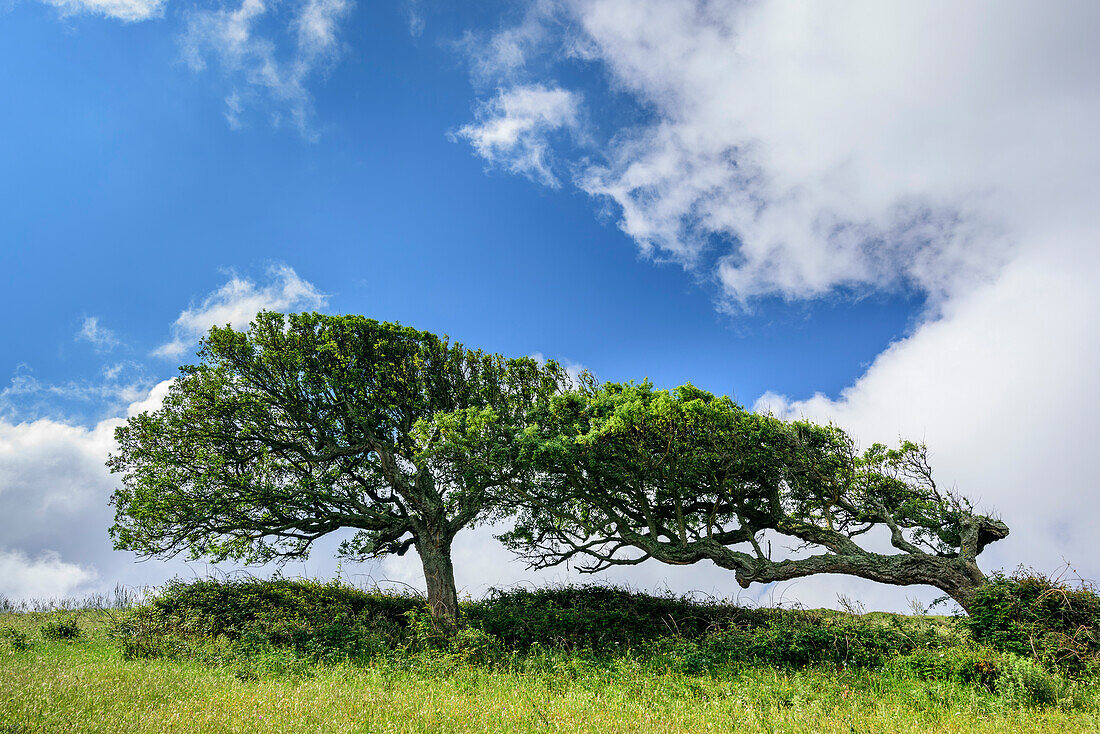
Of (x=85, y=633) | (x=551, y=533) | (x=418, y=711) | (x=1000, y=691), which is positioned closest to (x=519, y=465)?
(x=551, y=533)

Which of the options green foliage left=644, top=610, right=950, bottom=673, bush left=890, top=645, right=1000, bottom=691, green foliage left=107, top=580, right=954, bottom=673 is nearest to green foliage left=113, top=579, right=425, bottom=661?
green foliage left=107, top=580, right=954, bottom=673

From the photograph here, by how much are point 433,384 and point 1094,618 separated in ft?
68.1

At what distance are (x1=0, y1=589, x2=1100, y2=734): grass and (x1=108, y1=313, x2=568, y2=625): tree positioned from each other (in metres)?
5.92

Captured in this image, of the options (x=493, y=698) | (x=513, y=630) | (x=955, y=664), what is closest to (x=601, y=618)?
(x=513, y=630)

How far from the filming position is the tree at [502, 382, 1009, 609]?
1864cm

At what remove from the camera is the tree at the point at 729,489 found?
18641 mm

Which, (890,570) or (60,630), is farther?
(890,570)

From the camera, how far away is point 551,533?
2277 centimetres

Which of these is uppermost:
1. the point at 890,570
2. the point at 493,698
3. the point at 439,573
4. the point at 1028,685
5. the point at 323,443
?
the point at 323,443

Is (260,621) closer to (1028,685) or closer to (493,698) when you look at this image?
(493,698)

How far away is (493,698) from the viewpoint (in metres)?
11.0

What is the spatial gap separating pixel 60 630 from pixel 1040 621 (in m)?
27.7

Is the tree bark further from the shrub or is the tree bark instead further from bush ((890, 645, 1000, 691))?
the shrub

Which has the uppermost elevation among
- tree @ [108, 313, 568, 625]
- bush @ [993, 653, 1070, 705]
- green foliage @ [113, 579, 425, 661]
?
tree @ [108, 313, 568, 625]
